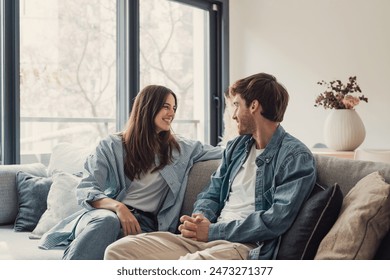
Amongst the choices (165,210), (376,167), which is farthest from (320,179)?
(165,210)

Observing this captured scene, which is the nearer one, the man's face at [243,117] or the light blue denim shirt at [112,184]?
the man's face at [243,117]

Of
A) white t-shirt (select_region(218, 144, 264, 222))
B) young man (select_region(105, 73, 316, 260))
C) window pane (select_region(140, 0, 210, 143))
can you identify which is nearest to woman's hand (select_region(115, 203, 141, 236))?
young man (select_region(105, 73, 316, 260))

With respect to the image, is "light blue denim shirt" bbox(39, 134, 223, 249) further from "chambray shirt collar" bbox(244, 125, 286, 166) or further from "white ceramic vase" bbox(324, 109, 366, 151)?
"white ceramic vase" bbox(324, 109, 366, 151)

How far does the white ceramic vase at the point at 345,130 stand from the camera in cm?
360

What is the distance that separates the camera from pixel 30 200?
3.05 metres

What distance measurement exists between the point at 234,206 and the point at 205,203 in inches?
6.2

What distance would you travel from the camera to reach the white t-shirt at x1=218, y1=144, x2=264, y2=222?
7.16 feet

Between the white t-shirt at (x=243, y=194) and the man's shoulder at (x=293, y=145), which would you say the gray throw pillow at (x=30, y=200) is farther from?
the man's shoulder at (x=293, y=145)

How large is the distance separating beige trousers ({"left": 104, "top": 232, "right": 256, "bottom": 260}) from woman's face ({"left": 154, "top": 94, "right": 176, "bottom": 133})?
26.5 inches


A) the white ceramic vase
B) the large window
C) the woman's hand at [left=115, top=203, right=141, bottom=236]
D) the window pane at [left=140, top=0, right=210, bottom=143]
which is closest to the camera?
the woman's hand at [left=115, top=203, right=141, bottom=236]

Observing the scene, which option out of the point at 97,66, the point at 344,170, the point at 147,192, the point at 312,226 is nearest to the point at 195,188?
the point at 147,192

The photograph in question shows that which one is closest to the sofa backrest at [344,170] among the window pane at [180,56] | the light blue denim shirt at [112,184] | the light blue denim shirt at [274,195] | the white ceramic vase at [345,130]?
the light blue denim shirt at [274,195]

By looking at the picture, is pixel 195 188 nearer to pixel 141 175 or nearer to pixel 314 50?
pixel 141 175

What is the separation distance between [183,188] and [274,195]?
71 centimetres
